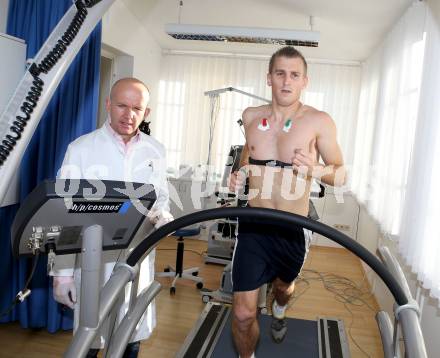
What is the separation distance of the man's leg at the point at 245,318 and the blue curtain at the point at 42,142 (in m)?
1.26

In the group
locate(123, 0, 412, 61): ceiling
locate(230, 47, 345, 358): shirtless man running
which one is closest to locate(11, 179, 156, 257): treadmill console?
locate(230, 47, 345, 358): shirtless man running

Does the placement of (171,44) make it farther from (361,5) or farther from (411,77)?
(411,77)

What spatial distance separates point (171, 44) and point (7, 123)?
533 cm

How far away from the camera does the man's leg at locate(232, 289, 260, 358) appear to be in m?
2.30

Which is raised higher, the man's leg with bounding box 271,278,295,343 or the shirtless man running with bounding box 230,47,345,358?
the shirtless man running with bounding box 230,47,345,358

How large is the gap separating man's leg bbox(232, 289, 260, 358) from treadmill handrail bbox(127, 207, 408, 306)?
124cm

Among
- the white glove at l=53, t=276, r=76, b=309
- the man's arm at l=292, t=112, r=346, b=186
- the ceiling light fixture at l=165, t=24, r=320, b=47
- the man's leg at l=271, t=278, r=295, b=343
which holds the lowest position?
the man's leg at l=271, t=278, r=295, b=343

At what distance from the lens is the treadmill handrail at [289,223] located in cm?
104

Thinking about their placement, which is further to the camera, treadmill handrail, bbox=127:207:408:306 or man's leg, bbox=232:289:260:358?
man's leg, bbox=232:289:260:358

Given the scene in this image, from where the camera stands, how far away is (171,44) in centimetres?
612

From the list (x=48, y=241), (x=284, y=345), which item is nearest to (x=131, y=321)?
(x=48, y=241)

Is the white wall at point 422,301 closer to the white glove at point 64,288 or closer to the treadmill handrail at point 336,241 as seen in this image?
the treadmill handrail at point 336,241

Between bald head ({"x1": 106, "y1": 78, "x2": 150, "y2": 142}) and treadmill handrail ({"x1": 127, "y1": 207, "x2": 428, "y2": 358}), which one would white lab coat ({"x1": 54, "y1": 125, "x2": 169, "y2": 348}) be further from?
treadmill handrail ({"x1": 127, "y1": 207, "x2": 428, "y2": 358})

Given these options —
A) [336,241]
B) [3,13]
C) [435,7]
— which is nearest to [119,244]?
[336,241]
